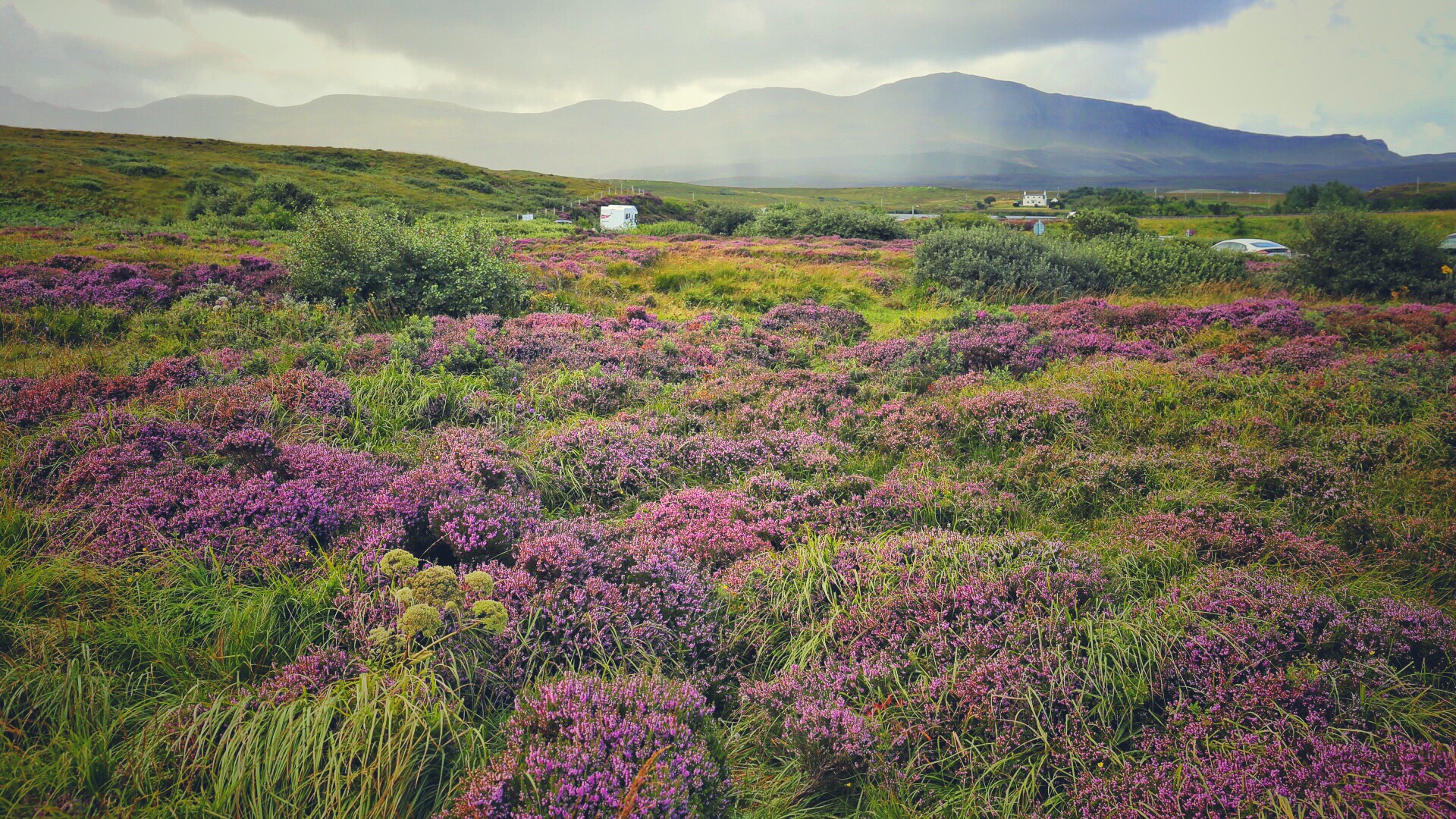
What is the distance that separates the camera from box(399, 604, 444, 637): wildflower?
2912mm

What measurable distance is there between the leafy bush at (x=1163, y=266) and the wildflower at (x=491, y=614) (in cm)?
1799

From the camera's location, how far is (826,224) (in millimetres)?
35250

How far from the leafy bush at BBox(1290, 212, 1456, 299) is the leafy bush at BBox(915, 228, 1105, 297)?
531 cm

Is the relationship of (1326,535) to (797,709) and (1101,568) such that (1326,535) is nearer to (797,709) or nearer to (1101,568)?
(1101,568)

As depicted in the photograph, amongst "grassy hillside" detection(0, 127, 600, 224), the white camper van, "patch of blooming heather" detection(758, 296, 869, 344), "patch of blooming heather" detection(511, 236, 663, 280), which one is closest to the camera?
"patch of blooming heather" detection(758, 296, 869, 344)

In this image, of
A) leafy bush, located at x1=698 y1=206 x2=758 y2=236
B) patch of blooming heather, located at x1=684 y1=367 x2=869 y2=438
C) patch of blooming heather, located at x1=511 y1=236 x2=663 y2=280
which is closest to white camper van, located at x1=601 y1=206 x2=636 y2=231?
leafy bush, located at x1=698 y1=206 x2=758 y2=236

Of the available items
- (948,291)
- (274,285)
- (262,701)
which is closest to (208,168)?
(274,285)

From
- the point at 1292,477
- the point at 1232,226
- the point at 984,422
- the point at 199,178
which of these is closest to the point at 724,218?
the point at 984,422

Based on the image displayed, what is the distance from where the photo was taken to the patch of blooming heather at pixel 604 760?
219 centimetres

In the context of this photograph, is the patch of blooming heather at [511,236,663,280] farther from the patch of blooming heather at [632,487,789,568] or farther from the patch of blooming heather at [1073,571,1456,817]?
the patch of blooming heather at [1073,571,1456,817]

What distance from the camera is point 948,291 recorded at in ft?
49.7

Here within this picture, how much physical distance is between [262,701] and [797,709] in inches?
91.7

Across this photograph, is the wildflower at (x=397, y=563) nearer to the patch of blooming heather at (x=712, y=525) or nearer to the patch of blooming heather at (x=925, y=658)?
the patch of blooming heather at (x=712, y=525)

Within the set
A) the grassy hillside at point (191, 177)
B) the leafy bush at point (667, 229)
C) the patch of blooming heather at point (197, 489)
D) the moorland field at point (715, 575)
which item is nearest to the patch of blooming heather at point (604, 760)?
the moorland field at point (715, 575)
